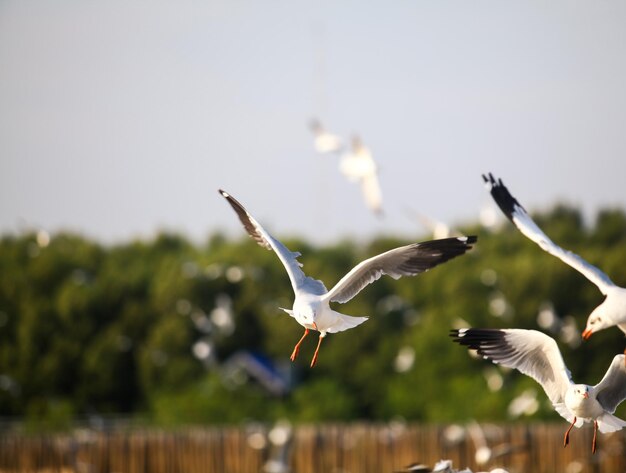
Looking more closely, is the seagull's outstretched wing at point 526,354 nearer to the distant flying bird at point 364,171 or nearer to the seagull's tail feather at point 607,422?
the seagull's tail feather at point 607,422

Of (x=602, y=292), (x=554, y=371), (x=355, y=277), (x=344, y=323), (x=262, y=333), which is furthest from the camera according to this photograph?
(x=262, y=333)

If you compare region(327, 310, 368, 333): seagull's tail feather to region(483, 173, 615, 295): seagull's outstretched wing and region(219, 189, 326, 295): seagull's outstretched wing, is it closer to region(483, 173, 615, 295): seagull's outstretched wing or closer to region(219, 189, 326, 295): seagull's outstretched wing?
region(219, 189, 326, 295): seagull's outstretched wing

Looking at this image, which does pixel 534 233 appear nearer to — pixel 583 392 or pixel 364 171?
pixel 583 392

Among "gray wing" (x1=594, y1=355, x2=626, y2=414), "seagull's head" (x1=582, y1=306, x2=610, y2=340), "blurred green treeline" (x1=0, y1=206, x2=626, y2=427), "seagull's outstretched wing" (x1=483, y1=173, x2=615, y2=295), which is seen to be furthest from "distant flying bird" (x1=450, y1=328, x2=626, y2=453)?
"blurred green treeline" (x1=0, y1=206, x2=626, y2=427)

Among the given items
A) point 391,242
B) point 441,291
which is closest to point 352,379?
point 441,291

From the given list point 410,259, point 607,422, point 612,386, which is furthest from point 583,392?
point 410,259

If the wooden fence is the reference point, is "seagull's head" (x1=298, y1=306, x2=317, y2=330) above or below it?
above

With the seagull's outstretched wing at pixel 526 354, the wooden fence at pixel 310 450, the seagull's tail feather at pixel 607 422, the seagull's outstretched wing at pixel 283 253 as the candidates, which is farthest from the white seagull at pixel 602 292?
the wooden fence at pixel 310 450

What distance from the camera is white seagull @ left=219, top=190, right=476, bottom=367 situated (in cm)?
996

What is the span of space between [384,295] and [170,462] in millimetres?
18193

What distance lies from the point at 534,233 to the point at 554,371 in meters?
1.10

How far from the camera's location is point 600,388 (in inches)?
398

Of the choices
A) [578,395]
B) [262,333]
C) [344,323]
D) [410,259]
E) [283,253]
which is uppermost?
[262,333]

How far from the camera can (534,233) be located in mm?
Answer: 10320
